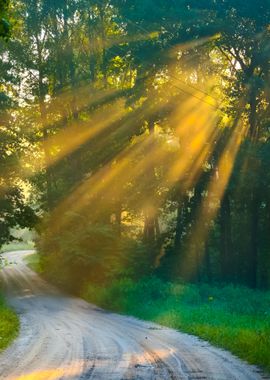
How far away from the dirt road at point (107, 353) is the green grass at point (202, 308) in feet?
2.46

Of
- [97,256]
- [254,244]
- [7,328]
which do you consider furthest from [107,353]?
[254,244]

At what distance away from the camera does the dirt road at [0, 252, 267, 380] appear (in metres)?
11.9

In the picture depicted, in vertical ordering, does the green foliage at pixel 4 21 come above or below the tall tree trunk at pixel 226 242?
above

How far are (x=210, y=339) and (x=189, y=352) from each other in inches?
113

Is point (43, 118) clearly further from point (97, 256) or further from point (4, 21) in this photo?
point (4, 21)

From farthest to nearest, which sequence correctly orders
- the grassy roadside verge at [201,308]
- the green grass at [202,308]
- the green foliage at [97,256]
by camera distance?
the green foliage at [97,256]
the grassy roadside verge at [201,308]
the green grass at [202,308]

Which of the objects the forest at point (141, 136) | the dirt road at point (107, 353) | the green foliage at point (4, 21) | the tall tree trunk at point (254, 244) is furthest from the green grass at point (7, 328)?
the tall tree trunk at point (254, 244)

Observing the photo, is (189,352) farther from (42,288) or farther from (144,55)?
(42,288)

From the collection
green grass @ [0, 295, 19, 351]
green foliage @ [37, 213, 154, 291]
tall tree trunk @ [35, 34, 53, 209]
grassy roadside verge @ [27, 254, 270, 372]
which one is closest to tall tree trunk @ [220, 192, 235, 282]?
grassy roadside verge @ [27, 254, 270, 372]

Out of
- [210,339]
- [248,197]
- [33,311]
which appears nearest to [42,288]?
[33,311]

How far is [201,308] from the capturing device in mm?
27141

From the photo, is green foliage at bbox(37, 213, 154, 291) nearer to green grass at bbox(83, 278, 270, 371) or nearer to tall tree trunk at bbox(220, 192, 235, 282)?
green grass at bbox(83, 278, 270, 371)

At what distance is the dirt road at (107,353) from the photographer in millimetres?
11852

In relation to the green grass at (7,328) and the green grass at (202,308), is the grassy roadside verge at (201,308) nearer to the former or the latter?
the green grass at (202,308)
